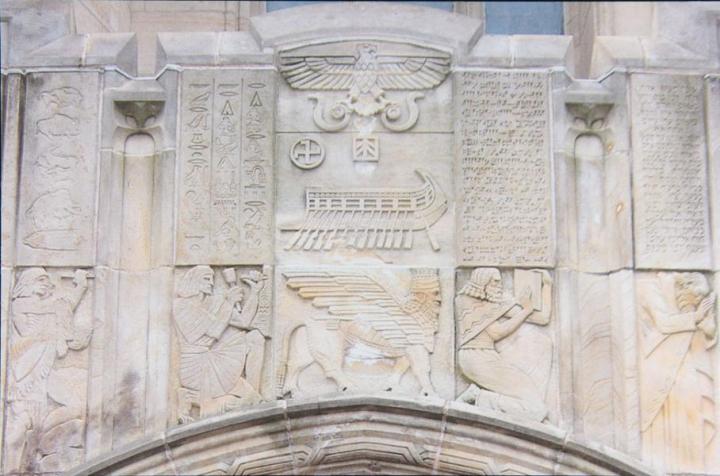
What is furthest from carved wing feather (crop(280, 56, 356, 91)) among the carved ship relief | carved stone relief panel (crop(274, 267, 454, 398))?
carved stone relief panel (crop(274, 267, 454, 398))

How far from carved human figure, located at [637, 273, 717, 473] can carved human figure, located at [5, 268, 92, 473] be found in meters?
3.60

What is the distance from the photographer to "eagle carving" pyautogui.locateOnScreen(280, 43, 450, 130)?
446 inches

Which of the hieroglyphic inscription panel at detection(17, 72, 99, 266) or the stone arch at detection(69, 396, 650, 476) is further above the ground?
the hieroglyphic inscription panel at detection(17, 72, 99, 266)

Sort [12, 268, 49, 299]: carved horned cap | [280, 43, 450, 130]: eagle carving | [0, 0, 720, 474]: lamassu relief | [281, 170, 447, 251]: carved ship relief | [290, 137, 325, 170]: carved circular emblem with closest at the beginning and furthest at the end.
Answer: [0, 0, 720, 474]: lamassu relief, [12, 268, 49, 299]: carved horned cap, [281, 170, 447, 251]: carved ship relief, [290, 137, 325, 170]: carved circular emblem, [280, 43, 450, 130]: eagle carving

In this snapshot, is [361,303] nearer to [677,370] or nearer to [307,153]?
[307,153]

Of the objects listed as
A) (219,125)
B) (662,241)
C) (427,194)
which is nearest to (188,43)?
(219,125)

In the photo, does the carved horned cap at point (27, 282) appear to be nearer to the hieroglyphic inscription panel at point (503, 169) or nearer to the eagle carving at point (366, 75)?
the eagle carving at point (366, 75)

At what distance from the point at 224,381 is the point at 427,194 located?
1.80m

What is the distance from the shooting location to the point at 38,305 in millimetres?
10938

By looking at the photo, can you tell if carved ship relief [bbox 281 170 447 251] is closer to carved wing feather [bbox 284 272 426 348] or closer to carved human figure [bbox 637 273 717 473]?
carved wing feather [bbox 284 272 426 348]

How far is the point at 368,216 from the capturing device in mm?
11125

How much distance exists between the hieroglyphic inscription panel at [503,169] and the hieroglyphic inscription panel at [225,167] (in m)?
1.29

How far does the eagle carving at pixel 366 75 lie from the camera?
446 inches

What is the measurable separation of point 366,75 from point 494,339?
198 cm
